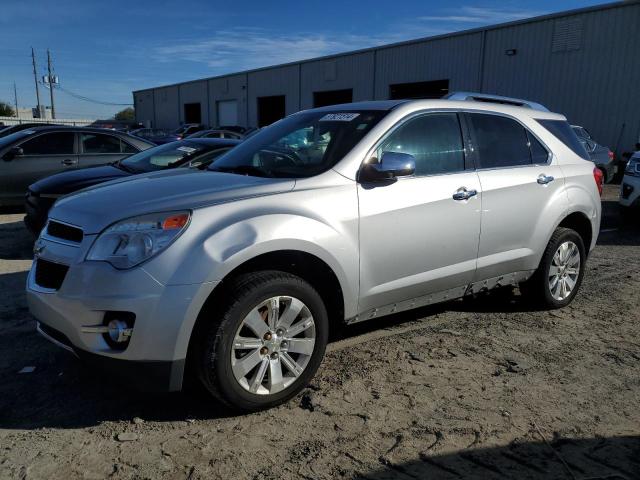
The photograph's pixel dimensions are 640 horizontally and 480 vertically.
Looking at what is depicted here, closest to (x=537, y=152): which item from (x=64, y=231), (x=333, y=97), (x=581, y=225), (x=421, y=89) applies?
(x=581, y=225)

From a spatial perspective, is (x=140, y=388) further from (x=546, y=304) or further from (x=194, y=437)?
Answer: (x=546, y=304)

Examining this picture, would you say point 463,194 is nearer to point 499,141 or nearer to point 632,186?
point 499,141

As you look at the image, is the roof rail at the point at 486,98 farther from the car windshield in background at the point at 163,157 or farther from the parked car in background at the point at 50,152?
the parked car in background at the point at 50,152

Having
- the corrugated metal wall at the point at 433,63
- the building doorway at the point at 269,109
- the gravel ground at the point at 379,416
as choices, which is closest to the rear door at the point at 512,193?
the gravel ground at the point at 379,416

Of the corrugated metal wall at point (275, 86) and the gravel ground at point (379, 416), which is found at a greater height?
the corrugated metal wall at point (275, 86)

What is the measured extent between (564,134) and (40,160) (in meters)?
7.84

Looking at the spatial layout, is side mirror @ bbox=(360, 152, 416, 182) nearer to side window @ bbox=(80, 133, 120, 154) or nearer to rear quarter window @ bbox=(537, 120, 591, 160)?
rear quarter window @ bbox=(537, 120, 591, 160)

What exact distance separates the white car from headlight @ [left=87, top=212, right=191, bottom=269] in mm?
8463

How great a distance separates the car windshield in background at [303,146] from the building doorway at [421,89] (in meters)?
23.0

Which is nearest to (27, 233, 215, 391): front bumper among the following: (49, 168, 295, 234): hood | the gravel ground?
(49, 168, 295, 234): hood

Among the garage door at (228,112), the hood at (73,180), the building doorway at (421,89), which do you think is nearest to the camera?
the hood at (73,180)

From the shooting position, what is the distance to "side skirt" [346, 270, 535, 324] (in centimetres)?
364

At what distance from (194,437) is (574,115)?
2113 centimetres

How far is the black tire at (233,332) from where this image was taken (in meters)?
2.84
